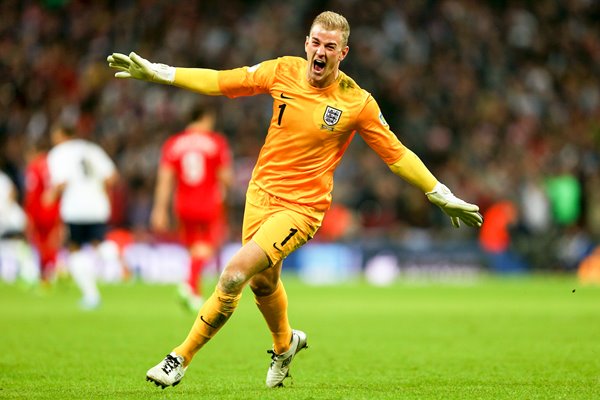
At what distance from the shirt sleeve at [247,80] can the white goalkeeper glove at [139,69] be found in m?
0.36

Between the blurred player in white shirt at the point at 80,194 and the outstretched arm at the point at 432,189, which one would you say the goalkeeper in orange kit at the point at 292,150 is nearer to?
the outstretched arm at the point at 432,189

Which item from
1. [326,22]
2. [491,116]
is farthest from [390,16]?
[326,22]

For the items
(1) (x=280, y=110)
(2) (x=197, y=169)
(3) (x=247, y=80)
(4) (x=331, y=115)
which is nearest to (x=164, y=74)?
(3) (x=247, y=80)

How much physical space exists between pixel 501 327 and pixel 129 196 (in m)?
13.9

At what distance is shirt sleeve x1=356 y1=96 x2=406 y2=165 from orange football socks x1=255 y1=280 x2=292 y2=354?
118 centimetres

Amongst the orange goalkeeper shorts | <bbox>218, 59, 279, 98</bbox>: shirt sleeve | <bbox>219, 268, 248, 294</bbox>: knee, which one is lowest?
<bbox>219, 268, 248, 294</bbox>: knee

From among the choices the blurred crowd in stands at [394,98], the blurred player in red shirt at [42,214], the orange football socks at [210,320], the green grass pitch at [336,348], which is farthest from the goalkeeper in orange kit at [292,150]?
the blurred crowd in stands at [394,98]

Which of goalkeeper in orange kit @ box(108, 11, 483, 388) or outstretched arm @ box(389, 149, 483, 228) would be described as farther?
outstretched arm @ box(389, 149, 483, 228)

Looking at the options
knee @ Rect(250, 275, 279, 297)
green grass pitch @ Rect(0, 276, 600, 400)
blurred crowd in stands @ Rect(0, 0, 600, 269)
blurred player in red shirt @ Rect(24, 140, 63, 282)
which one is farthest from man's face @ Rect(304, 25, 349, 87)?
blurred crowd in stands @ Rect(0, 0, 600, 269)

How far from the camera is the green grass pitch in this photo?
297 inches

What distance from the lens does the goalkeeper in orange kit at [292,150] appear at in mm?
7398

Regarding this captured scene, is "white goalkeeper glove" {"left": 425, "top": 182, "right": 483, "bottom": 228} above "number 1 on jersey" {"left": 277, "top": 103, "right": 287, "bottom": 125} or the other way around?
the other way around

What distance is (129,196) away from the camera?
82.9ft

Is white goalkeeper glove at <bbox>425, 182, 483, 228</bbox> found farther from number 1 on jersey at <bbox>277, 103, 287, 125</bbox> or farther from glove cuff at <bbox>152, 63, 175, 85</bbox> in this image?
glove cuff at <bbox>152, 63, 175, 85</bbox>
